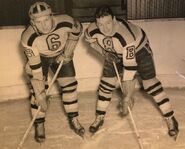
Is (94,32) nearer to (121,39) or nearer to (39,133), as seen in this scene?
(121,39)

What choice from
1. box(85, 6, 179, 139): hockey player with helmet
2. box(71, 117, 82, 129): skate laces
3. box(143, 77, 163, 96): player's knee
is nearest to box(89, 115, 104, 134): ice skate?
box(85, 6, 179, 139): hockey player with helmet

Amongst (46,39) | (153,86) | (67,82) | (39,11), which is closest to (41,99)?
(67,82)

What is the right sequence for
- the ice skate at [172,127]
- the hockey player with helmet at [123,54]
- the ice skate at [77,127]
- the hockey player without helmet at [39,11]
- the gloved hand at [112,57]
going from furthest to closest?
1. the ice skate at [77,127]
2. the ice skate at [172,127]
3. the gloved hand at [112,57]
4. the hockey player with helmet at [123,54]
5. the hockey player without helmet at [39,11]

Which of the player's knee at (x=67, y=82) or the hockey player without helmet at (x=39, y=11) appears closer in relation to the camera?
the hockey player without helmet at (x=39, y=11)

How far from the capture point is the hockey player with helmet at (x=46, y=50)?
4.05m

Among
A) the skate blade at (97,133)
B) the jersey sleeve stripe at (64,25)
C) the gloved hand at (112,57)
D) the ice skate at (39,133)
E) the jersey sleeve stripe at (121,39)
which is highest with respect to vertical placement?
the jersey sleeve stripe at (64,25)

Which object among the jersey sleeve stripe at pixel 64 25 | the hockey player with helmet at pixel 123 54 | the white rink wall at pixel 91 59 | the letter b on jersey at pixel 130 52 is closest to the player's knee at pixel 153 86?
the hockey player with helmet at pixel 123 54

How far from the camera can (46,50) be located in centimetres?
427

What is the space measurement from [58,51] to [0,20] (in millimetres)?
1678

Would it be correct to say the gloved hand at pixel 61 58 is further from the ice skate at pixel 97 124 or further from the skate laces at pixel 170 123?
the skate laces at pixel 170 123

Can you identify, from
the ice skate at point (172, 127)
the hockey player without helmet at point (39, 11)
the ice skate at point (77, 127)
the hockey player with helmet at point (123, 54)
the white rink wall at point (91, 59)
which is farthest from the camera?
the white rink wall at point (91, 59)

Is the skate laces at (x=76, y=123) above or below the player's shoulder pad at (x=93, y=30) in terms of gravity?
below

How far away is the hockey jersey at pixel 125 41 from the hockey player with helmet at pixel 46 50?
0.25 m

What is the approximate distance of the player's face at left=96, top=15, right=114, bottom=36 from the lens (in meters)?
3.99
